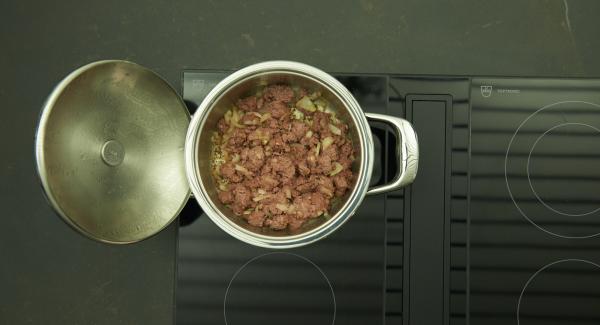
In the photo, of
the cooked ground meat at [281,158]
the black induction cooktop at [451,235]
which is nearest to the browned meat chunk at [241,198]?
the cooked ground meat at [281,158]

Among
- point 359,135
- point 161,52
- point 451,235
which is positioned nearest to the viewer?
point 359,135

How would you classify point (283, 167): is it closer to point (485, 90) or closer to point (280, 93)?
point (280, 93)

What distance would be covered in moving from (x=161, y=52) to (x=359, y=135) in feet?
1.56

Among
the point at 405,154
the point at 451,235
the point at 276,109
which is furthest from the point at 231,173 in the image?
the point at 451,235

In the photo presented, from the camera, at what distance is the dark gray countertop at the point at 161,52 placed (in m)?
0.88

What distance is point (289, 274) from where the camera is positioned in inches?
30.2

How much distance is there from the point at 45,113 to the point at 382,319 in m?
0.62

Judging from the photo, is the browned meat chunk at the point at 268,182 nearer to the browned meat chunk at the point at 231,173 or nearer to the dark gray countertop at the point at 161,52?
the browned meat chunk at the point at 231,173

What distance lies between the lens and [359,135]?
658 millimetres

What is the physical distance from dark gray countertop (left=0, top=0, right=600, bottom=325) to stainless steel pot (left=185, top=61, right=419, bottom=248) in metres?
0.24

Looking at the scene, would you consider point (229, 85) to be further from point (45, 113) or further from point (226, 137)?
point (45, 113)

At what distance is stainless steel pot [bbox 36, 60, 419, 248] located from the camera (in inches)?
24.8

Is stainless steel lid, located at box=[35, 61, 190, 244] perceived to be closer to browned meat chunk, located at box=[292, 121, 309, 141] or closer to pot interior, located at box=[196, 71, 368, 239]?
pot interior, located at box=[196, 71, 368, 239]

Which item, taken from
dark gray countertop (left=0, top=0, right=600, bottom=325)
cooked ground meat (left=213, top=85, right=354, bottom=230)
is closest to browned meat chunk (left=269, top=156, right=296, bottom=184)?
cooked ground meat (left=213, top=85, right=354, bottom=230)
